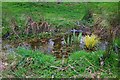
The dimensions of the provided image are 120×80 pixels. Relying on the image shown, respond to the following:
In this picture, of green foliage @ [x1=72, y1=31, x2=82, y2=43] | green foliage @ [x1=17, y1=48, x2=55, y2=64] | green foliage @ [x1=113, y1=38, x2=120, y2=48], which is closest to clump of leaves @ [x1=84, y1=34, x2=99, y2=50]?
green foliage @ [x1=72, y1=31, x2=82, y2=43]

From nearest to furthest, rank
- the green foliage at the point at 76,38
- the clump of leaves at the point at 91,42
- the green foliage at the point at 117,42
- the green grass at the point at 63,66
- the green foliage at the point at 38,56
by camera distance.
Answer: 1. the green grass at the point at 63,66
2. the green foliage at the point at 38,56
3. the green foliage at the point at 117,42
4. the clump of leaves at the point at 91,42
5. the green foliage at the point at 76,38

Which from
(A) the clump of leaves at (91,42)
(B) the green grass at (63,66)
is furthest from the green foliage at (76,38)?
(B) the green grass at (63,66)

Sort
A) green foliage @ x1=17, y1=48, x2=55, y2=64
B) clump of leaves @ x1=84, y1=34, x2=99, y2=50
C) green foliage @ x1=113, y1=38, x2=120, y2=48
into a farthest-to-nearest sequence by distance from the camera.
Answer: clump of leaves @ x1=84, y1=34, x2=99, y2=50
green foliage @ x1=113, y1=38, x2=120, y2=48
green foliage @ x1=17, y1=48, x2=55, y2=64

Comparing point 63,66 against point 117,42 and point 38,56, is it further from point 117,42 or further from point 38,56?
point 117,42

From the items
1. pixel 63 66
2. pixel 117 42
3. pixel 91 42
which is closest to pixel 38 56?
pixel 63 66

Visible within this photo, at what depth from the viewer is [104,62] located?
478 centimetres

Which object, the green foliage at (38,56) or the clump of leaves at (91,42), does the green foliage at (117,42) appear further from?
the green foliage at (38,56)

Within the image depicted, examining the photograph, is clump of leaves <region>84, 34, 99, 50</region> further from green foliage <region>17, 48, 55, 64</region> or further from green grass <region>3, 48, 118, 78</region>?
green foliage <region>17, 48, 55, 64</region>

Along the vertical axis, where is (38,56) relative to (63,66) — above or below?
above

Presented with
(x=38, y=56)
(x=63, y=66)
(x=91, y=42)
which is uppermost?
(x=91, y=42)

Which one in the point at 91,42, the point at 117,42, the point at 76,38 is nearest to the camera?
the point at 117,42

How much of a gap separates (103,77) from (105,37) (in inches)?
49.8

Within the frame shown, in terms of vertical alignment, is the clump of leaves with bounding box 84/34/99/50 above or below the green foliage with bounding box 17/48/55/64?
above

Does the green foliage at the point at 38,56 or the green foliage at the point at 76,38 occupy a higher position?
the green foliage at the point at 76,38
